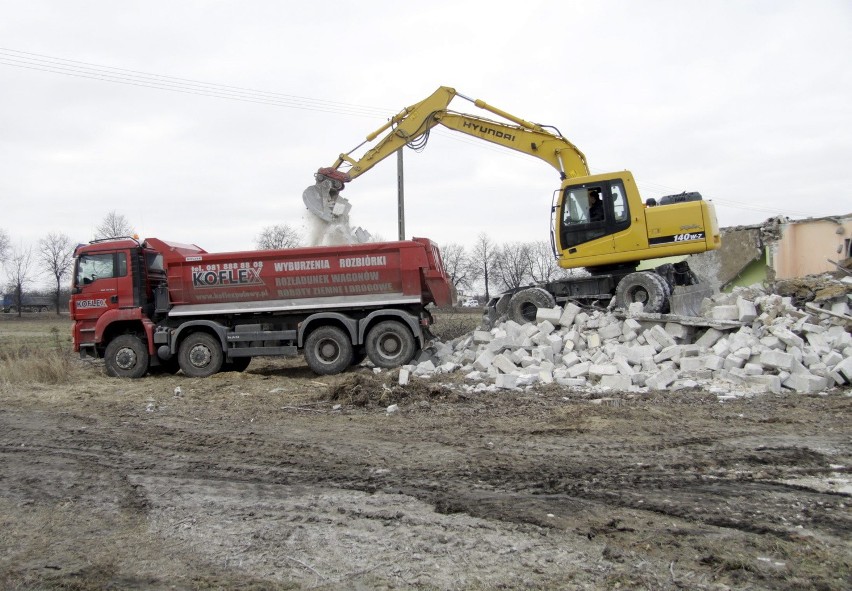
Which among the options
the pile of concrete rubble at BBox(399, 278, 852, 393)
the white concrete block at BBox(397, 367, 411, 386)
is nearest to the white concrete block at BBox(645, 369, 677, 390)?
the pile of concrete rubble at BBox(399, 278, 852, 393)

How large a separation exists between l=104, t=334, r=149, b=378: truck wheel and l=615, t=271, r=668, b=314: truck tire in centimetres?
936

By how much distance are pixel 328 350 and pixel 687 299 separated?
6.84 metres

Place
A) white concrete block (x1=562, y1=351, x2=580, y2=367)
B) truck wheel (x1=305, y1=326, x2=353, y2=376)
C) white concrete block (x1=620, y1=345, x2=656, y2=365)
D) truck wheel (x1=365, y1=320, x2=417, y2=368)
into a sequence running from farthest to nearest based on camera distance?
truck wheel (x1=305, y1=326, x2=353, y2=376)
truck wheel (x1=365, y1=320, x2=417, y2=368)
white concrete block (x1=562, y1=351, x2=580, y2=367)
white concrete block (x1=620, y1=345, x2=656, y2=365)

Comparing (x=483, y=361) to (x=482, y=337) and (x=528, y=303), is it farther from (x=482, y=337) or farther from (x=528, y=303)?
(x=528, y=303)

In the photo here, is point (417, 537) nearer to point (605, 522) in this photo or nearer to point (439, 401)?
point (605, 522)

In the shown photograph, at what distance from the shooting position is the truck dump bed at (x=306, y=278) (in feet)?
43.1

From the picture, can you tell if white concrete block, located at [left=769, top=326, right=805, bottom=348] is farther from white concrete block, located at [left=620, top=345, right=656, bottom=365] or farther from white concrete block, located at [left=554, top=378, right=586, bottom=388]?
white concrete block, located at [left=554, top=378, right=586, bottom=388]

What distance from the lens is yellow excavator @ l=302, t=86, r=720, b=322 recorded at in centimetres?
1320

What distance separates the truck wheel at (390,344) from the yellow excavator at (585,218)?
2.52 meters

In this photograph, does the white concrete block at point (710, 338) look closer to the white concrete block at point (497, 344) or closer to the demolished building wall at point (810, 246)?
the white concrete block at point (497, 344)

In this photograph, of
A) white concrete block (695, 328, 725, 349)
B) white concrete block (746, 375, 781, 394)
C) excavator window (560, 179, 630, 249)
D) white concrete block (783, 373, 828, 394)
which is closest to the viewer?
white concrete block (783, 373, 828, 394)

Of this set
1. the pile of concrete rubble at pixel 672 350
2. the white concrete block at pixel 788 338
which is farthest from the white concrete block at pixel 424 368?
the white concrete block at pixel 788 338

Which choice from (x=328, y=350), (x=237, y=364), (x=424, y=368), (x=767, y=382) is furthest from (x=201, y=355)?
(x=767, y=382)

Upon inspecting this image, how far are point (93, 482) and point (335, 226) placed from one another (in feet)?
31.7
